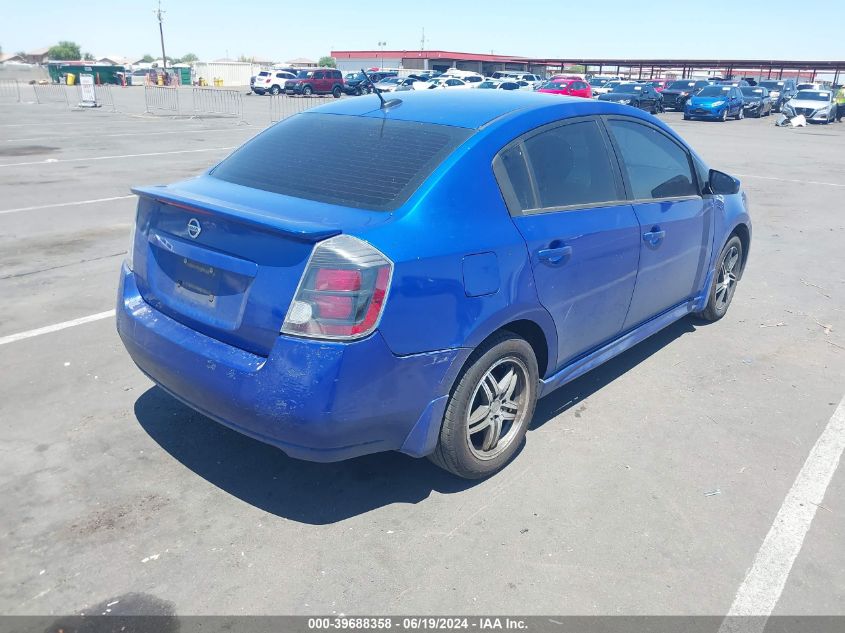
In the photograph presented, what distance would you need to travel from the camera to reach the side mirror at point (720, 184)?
5055 millimetres

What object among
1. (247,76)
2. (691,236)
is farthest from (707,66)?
(691,236)

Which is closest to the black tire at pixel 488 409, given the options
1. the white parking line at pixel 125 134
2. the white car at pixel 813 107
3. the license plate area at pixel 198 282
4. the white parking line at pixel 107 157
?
Answer: the license plate area at pixel 198 282

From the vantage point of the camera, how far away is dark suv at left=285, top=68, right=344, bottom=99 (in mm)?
45969

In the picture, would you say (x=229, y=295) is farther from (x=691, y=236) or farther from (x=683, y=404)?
(x=691, y=236)

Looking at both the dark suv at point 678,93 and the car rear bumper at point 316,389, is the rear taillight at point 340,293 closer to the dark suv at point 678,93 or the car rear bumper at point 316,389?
the car rear bumper at point 316,389

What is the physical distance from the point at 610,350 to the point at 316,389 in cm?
217

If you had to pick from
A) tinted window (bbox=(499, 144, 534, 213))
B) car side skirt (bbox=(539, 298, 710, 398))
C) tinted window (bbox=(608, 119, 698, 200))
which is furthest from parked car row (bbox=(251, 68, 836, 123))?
tinted window (bbox=(499, 144, 534, 213))

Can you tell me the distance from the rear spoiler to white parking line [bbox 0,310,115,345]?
2.34m

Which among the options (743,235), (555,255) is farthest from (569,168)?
(743,235)

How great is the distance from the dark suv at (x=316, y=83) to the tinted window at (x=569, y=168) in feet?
146

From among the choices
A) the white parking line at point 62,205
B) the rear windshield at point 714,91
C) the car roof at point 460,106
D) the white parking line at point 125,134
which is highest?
the rear windshield at point 714,91

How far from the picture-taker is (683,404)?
435 centimetres

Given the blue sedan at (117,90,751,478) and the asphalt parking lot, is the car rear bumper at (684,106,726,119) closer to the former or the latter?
the asphalt parking lot

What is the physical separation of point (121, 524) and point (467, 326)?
175 cm
